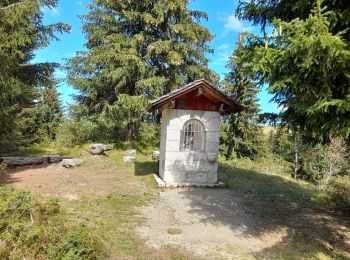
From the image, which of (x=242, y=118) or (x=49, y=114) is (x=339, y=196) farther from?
(x=49, y=114)

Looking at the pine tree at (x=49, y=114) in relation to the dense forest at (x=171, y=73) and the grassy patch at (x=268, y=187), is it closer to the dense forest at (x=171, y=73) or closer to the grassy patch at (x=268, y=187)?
the dense forest at (x=171, y=73)

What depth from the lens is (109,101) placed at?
19500 mm

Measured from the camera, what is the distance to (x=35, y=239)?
194 inches

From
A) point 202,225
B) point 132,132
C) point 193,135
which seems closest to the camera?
point 202,225

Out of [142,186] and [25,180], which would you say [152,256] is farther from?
[25,180]

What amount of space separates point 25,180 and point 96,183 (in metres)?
2.52

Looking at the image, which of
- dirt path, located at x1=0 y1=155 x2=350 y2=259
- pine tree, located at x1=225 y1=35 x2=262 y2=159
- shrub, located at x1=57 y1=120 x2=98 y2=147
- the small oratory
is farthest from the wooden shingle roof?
pine tree, located at x1=225 y1=35 x2=262 y2=159

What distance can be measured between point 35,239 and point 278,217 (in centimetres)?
607

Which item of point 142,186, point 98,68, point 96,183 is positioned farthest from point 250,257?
point 98,68

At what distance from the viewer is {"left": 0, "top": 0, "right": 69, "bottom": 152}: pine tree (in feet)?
33.5

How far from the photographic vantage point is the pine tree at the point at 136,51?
59.2ft

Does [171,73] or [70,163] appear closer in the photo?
[70,163]

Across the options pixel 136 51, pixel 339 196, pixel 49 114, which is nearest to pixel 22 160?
pixel 136 51

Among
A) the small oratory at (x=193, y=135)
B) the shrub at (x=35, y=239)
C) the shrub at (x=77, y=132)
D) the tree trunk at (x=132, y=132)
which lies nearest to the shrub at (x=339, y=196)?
the small oratory at (x=193, y=135)
